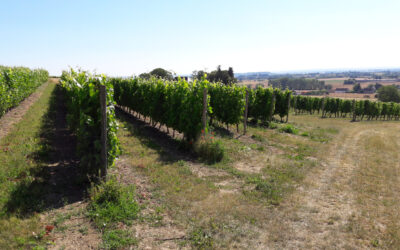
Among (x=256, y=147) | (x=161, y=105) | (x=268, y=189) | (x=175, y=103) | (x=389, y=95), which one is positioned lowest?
(x=389, y=95)

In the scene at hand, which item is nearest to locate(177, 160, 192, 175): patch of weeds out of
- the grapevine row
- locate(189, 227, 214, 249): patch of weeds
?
locate(189, 227, 214, 249): patch of weeds

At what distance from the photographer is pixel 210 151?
9180 mm

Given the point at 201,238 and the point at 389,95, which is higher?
the point at 201,238

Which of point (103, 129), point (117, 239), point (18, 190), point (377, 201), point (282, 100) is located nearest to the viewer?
point (117, 239)

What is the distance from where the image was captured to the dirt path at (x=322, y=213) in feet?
14.7

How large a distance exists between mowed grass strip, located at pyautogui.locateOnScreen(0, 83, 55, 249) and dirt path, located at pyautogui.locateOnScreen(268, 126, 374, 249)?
4.40 meters

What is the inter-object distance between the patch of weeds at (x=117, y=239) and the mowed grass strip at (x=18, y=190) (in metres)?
1.11

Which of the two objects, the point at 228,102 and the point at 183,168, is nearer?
the point at 183,168

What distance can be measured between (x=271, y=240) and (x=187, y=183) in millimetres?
2918

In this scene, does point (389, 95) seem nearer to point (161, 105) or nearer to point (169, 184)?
point (161, 105)

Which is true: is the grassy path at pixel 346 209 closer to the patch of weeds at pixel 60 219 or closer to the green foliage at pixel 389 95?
the patch of weeds at pixel 60 219

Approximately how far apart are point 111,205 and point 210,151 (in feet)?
15.1

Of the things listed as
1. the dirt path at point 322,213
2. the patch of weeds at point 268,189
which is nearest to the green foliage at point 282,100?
the dirt path at point 322,213

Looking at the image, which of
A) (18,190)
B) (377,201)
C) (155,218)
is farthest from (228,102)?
(18,190)
